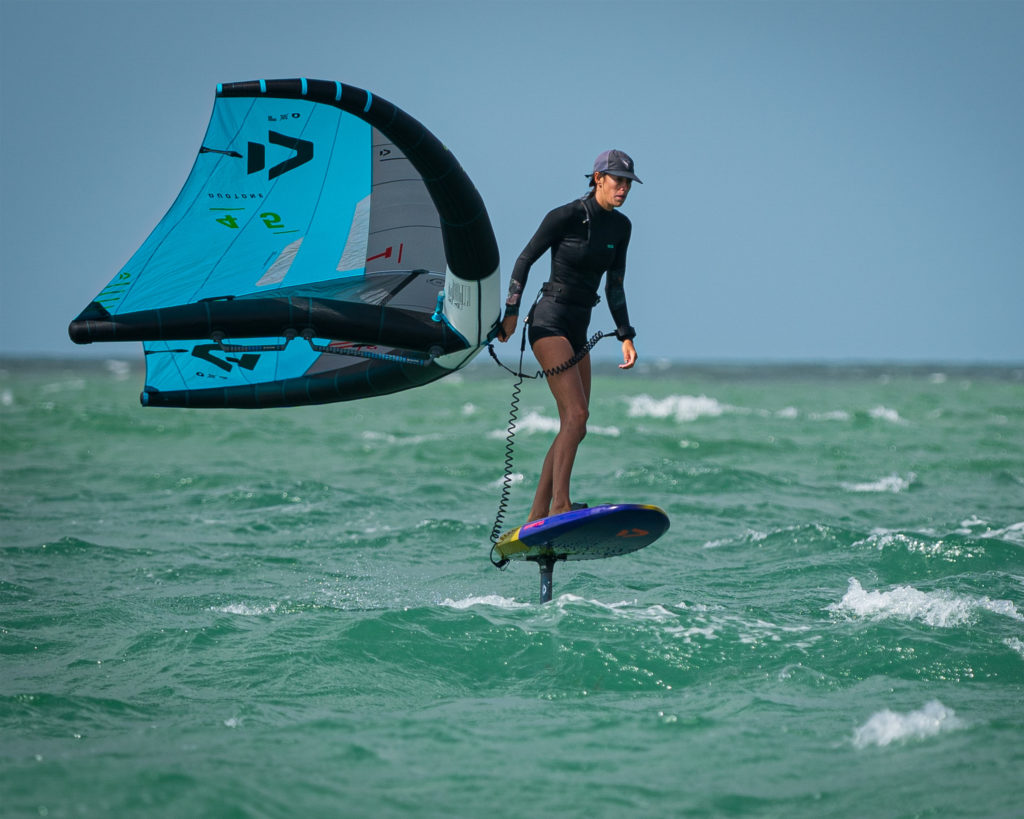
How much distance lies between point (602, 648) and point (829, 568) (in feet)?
13.8

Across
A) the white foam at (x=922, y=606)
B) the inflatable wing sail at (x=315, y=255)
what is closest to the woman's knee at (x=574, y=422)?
the inflatable wing sail at (x=315, y=255)

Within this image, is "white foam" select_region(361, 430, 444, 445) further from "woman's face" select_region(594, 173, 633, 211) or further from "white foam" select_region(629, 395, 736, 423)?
"woman's face" select_region(594, 173, 633, 211)

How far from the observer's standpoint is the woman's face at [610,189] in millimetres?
7629

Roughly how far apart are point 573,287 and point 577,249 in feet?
0.93

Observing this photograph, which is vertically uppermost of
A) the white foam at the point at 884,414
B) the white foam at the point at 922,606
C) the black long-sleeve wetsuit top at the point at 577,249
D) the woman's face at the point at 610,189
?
the woman's face at the point at 610,189

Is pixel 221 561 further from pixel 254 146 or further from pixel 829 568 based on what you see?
pixel 829 568

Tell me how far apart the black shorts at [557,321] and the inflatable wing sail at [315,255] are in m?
0.39

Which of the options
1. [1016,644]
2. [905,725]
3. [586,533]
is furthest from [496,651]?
[1016,644]

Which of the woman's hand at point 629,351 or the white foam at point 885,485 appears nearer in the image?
the woman's hand at point 629,351

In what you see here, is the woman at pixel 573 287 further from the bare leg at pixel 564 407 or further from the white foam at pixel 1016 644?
the white foam at pixel 1016 644

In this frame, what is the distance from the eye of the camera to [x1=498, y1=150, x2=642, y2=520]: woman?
7.75m

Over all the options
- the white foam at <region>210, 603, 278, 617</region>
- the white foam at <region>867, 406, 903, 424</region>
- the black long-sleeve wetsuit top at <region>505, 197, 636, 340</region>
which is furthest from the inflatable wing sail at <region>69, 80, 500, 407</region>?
the white foam at <region>867, 406, 903, 424</region>

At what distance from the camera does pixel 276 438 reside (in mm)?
25312

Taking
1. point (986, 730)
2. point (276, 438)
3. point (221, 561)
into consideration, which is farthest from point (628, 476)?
point (986, 730)
